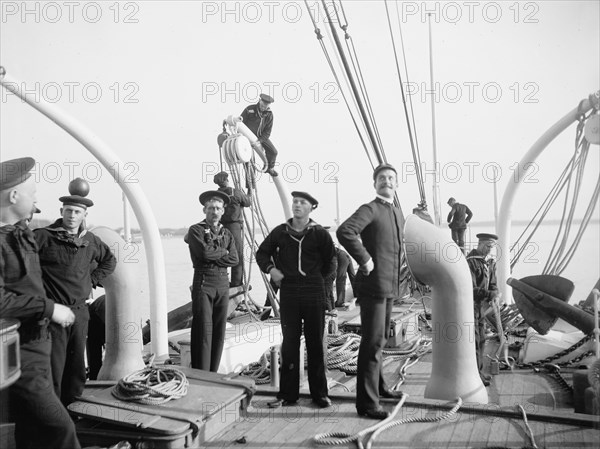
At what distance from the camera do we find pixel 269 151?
26.5ft

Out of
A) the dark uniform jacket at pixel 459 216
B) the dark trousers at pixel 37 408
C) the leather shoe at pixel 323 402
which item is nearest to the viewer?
the dark trousers at pixel 37 408

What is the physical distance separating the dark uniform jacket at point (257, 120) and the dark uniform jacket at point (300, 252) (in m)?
4.32

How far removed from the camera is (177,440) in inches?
113

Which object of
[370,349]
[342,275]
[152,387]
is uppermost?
[370,349]

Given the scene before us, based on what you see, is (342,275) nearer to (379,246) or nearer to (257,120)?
(257,120)

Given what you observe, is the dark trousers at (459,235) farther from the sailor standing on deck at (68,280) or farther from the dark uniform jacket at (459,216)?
the sailor standing on deck at (68,280)

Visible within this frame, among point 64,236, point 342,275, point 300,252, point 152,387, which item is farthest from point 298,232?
point 342,275

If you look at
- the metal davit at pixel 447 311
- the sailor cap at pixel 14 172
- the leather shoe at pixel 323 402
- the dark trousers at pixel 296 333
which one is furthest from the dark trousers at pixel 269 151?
the sailor cap at pixel 14 172

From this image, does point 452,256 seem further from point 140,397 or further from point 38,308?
point 38,308

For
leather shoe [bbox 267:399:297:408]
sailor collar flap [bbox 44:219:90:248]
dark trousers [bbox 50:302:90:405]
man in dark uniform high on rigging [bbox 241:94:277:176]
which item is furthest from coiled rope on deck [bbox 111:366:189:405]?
man in dark uniform high on rigging [bbox 241:94:277:176]

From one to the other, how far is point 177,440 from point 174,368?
31.7 inches

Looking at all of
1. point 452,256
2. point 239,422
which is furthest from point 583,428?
point 239,422

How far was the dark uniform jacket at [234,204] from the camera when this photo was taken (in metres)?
6.15

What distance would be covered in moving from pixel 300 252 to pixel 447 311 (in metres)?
1.23
